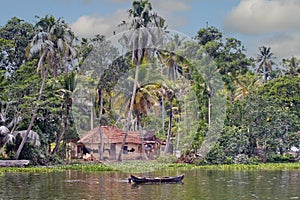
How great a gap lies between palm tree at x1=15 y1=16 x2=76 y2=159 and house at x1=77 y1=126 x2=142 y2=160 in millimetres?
7510

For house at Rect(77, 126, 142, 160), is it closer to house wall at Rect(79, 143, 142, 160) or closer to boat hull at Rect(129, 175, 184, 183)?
house wall at Rect(79, 143, 142, 160)

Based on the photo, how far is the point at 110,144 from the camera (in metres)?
42.9

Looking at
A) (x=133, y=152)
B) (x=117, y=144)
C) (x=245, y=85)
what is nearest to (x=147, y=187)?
(x=117, y=144)

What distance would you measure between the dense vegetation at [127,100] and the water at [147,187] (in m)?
6.11

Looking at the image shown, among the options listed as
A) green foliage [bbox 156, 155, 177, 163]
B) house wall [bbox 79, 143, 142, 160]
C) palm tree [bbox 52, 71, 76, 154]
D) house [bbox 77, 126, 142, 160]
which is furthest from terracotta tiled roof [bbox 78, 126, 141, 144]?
green foliage [bbox 156, 155, 177, 163]

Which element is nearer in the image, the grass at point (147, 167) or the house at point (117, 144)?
the grass at point (147, 167)

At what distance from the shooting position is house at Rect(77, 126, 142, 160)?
140ft

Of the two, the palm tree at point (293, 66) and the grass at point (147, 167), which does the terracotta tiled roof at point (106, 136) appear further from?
the palm tree at point (293, 66)

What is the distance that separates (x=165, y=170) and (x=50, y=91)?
913 centimetres

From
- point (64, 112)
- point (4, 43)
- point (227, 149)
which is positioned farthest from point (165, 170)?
point (4, 43)

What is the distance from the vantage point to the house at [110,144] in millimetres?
42812

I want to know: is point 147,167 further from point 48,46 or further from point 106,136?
point 48,46

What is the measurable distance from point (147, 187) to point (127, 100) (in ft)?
57.2

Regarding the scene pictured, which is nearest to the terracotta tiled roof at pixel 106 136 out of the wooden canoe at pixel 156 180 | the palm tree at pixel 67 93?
the palm tree at pixel 67 93
